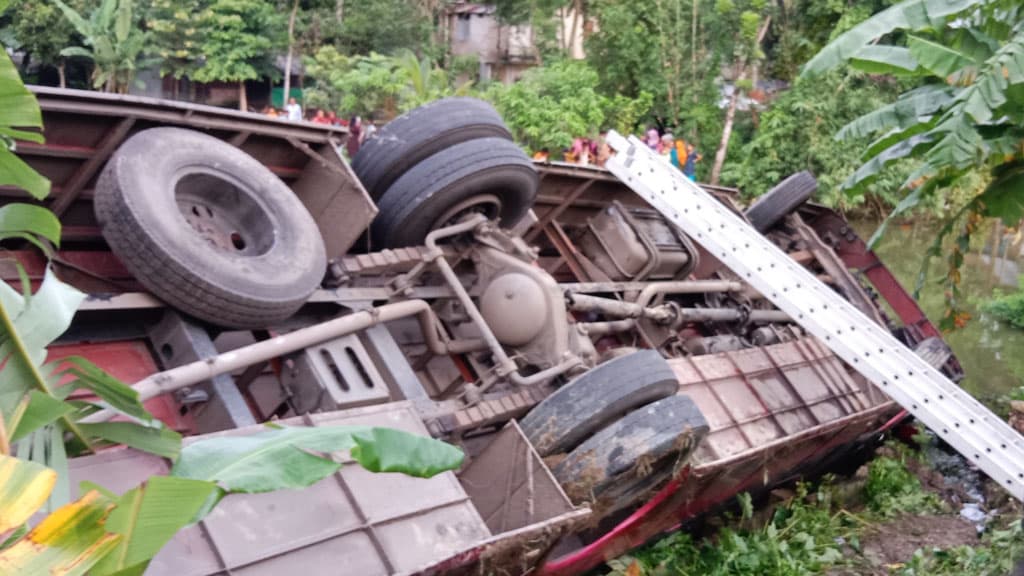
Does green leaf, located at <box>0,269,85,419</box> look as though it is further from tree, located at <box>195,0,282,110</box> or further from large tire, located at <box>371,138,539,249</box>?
tree, located at <box>195,0,282,110</box>

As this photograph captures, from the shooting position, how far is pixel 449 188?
529cm

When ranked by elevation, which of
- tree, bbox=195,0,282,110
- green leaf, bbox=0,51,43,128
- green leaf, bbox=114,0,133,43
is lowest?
green leaf, bbox=0,51,43,128

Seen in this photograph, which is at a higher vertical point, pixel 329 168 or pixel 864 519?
pixel 329 168

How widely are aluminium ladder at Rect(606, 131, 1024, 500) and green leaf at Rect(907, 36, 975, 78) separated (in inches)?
52.6

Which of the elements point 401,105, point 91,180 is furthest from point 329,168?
point 401,105

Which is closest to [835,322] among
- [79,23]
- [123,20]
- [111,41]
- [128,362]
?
[128,362]

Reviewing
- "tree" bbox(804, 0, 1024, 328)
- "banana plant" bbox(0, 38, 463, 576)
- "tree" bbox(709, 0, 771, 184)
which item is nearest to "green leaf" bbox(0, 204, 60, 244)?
"banana plant" bbox(0, 38, 463, 576)

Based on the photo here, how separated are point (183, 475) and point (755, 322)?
5.99m

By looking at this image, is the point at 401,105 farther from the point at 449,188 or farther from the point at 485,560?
the point at 485,560

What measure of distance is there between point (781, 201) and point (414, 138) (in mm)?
4516

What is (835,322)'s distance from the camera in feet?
19.8

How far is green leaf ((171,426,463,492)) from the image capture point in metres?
1.99

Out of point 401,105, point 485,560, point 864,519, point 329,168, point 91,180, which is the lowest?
point 864,519

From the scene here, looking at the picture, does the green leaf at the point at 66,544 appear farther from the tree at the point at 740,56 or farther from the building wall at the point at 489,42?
the building wall at the point at 489,42
